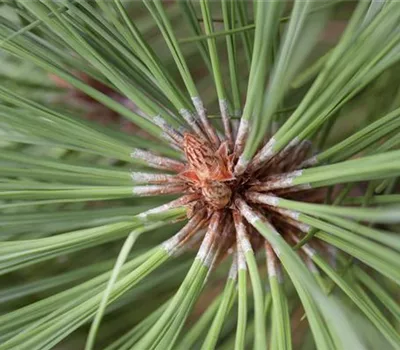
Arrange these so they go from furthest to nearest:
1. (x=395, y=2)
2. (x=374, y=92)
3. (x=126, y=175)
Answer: (x=374, y=92) → (x=126, y=175) → (x=395, y=2)

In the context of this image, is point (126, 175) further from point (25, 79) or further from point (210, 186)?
point (25, 79)

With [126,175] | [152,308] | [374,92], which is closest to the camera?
[126,175]

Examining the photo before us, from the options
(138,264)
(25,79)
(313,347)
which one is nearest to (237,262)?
(138,264)

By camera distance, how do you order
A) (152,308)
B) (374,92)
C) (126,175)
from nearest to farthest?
(126,175) < (374,92) < (152,308)

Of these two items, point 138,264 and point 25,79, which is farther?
point 25,79

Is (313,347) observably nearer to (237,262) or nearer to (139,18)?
(237,262)

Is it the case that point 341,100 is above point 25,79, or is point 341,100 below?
below

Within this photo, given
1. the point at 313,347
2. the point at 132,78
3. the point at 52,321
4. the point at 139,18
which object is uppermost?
the point at 139,18

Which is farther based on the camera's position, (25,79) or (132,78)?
(25,79)

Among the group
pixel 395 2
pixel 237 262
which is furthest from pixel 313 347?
pixel 395 2
